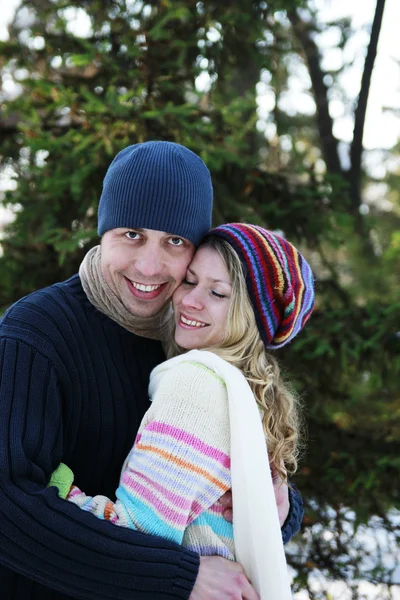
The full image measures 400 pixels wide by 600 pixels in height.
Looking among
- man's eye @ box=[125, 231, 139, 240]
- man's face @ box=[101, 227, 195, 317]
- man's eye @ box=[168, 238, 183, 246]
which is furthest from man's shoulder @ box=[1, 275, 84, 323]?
man's eye @ box=[168, 238, 183, 246]

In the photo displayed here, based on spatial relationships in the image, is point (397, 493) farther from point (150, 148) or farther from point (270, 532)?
point (150, 148)

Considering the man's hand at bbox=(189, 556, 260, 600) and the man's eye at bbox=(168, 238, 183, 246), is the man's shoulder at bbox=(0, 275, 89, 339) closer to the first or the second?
the man's eye at bbox=(168, 238, 183, 246)

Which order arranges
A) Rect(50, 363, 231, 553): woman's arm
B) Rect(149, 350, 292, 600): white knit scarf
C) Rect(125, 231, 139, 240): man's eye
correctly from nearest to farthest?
Rect(50, 363, 231, 553): woman's arm → Rect(149, 350, 292, 600): white knit scarf → Rect(125, 231, 139, 240): man's eye

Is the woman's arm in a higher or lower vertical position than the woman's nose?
lower

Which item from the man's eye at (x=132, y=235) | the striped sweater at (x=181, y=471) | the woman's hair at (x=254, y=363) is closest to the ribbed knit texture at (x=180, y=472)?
the striped sweater at (x=181, y=471)

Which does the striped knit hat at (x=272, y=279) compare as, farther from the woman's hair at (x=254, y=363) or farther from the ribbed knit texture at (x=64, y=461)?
the ribbed knit texture at (x=64, y=461)

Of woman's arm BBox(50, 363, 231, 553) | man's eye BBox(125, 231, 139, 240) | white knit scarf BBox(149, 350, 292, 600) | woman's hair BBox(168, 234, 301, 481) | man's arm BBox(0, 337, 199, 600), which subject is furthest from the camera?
man's eye BBox(125, 231, 139, 240)

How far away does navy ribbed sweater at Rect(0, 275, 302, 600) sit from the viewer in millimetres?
1558

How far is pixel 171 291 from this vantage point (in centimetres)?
221

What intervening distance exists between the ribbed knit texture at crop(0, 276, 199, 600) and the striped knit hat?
51 centimetres

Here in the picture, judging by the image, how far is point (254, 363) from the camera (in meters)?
2.07

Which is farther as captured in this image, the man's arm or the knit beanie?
the knit beanie

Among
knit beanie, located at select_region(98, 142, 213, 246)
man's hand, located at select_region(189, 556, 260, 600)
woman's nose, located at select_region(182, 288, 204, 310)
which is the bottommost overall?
man's hand, located at select_region(189, 556, 260, 600)

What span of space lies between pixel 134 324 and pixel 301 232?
106 inches
